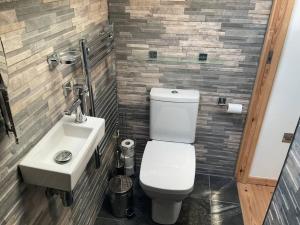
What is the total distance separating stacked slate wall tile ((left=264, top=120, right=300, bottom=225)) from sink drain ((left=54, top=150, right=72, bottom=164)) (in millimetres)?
928

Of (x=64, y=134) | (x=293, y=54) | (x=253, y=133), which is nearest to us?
(x=64, y=134)

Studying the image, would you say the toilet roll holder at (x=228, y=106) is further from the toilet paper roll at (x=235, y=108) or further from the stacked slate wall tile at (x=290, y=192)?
the stacked slate wall tile at (x=290, y=192)

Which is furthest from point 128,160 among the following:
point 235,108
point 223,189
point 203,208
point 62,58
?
point 62,58

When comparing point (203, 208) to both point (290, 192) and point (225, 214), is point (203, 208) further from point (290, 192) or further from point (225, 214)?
point (290, 192)

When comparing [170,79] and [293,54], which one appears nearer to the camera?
[293,54]

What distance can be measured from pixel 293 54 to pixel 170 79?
84cm

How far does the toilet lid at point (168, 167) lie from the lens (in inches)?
62.5

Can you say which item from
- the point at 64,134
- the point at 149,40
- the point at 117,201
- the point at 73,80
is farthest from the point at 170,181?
A: the point at 149,40

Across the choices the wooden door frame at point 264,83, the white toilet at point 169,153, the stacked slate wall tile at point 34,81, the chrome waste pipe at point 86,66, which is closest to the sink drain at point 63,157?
the stacked slate wall tile at point 34,81

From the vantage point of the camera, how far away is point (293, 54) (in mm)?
1726

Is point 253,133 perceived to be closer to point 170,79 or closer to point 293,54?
point 293,54

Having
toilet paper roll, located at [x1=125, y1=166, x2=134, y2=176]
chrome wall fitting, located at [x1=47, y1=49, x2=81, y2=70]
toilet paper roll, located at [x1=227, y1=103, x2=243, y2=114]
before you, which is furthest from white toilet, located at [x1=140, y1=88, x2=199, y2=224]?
chrome wall fitting, located at [x1=47, y1=49, x2=81, y2=70]

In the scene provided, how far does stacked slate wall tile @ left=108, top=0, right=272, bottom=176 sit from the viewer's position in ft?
5.61

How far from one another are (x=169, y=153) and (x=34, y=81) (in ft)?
3.55
